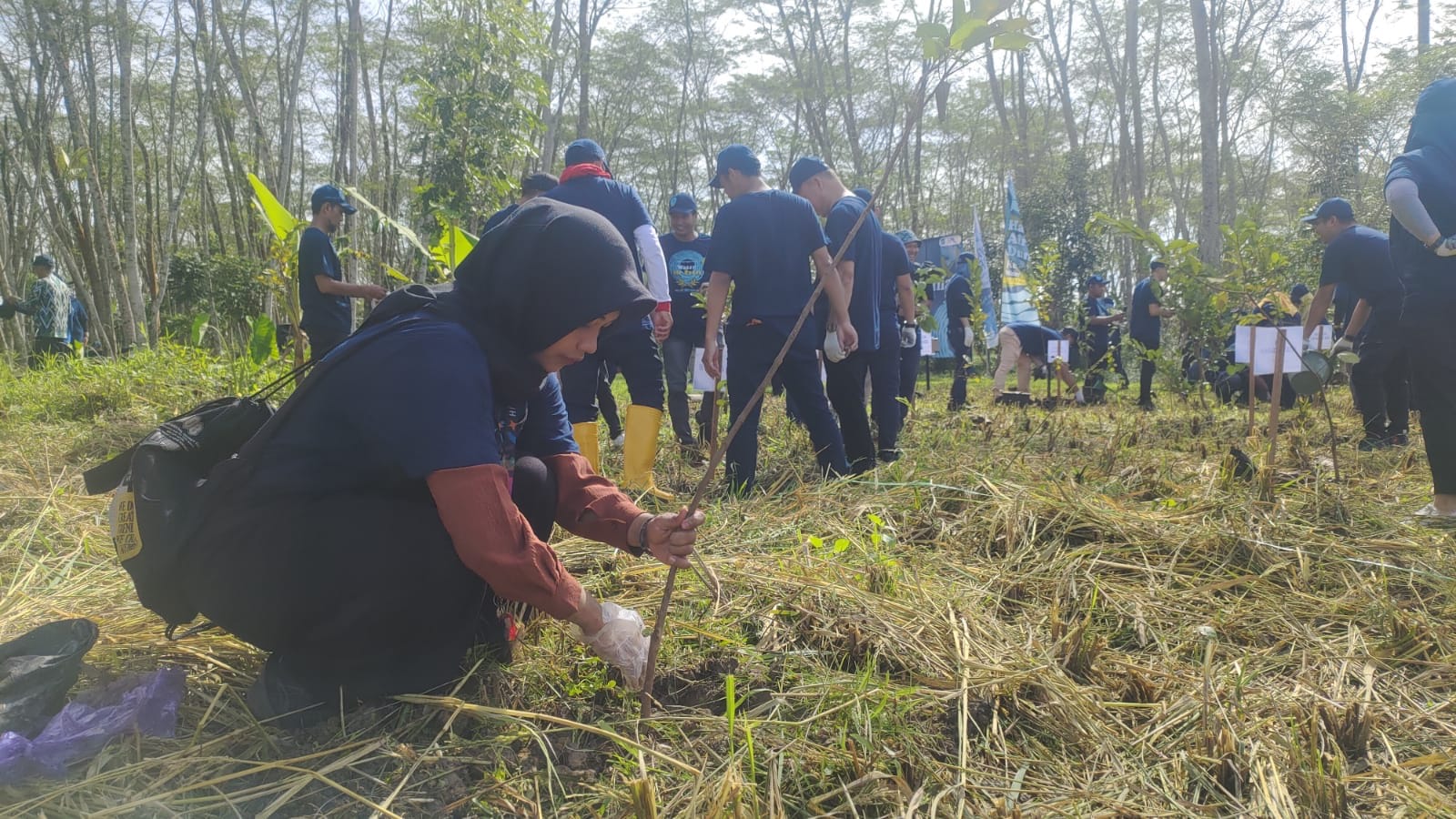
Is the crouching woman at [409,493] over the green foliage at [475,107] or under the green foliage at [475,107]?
under

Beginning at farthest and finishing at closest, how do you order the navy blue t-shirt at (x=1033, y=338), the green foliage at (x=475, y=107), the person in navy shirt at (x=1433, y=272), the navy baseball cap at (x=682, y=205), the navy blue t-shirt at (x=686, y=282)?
the navy blue t-shirt at (x=1033, y=338) < the green foliage at (x=475, y=107) < the navy baseball cap at (x=682, y=205) < the navy blue t-shirt at (x=686, y=282) < the person in navy shirt at (x=1433, y=272)

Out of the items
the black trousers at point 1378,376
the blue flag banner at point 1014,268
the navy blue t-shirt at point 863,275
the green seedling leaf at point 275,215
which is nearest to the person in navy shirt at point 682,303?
the navy blue t-shirt at point 863,275

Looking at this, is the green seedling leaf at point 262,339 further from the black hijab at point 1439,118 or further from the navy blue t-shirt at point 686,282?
the black hijab at point 1439,118

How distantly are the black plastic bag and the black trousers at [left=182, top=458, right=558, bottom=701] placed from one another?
29cm

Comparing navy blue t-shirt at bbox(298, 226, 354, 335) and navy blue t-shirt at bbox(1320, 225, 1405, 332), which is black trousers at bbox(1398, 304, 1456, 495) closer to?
navy blue t-shirt at bbox(1320, 225, 1405, 332)

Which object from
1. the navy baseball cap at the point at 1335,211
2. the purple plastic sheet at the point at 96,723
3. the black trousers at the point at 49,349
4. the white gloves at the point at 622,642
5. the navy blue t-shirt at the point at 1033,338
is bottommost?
the purple plastic sheet at the point at 96,723

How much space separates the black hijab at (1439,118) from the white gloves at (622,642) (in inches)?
128

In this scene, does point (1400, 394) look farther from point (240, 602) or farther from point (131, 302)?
point (131, 302)

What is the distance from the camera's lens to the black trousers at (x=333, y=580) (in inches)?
57.4

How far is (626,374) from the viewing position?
3.84 meters

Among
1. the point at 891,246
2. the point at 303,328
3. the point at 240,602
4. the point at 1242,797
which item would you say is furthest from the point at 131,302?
the point at 1242,797

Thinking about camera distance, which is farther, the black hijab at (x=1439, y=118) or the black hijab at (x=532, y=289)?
the black hijab at (x=1439, y=118)

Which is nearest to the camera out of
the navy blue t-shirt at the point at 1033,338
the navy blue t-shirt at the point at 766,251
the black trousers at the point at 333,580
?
the black trousers at the point at 333,580

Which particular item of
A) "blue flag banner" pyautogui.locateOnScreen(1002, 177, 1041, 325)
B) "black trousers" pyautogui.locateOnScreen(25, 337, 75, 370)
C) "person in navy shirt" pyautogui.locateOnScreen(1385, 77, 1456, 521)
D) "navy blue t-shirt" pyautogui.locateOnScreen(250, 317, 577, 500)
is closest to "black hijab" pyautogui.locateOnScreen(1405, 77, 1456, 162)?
"person in navy shirt" pyautogui.locateOnScreen(1385, 77, 1456, 521)
